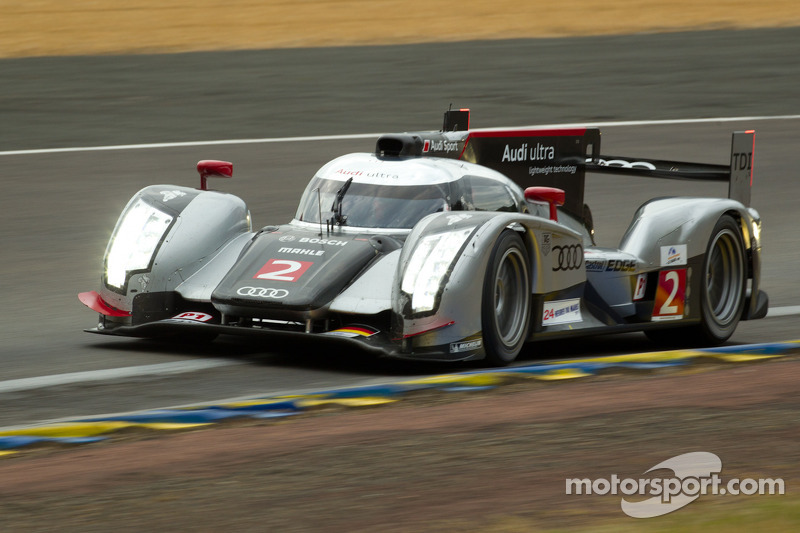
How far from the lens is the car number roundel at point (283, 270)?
783 centimetres

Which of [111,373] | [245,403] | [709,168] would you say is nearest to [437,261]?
[245,403]

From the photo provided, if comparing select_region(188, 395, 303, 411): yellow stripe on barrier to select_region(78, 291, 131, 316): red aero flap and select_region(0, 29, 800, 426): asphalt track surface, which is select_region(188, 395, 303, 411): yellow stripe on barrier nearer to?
select_region(0, 29, 800, 426): asphalt track surface

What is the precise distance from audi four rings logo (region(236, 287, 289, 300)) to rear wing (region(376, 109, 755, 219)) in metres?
1.96

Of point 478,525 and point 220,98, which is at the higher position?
point 220,98

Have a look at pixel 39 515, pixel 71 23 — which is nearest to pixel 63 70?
pixel 71 23

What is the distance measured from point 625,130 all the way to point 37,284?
395 inches

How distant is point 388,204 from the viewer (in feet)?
27.9

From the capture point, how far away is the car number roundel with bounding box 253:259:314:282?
25.7 ft

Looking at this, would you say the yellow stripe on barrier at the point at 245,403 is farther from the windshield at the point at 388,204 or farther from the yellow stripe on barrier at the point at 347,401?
the windshield at the point at 388,204

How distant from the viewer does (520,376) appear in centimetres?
728

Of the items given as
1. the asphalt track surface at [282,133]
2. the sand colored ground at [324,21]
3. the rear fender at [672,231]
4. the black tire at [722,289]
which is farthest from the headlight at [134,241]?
the sand colored ground at [324,21]

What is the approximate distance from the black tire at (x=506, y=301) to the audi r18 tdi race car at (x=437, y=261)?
0.04ft

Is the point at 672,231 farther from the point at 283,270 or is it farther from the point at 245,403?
the point at 245,403

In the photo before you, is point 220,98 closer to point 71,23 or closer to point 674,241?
point 71,23
